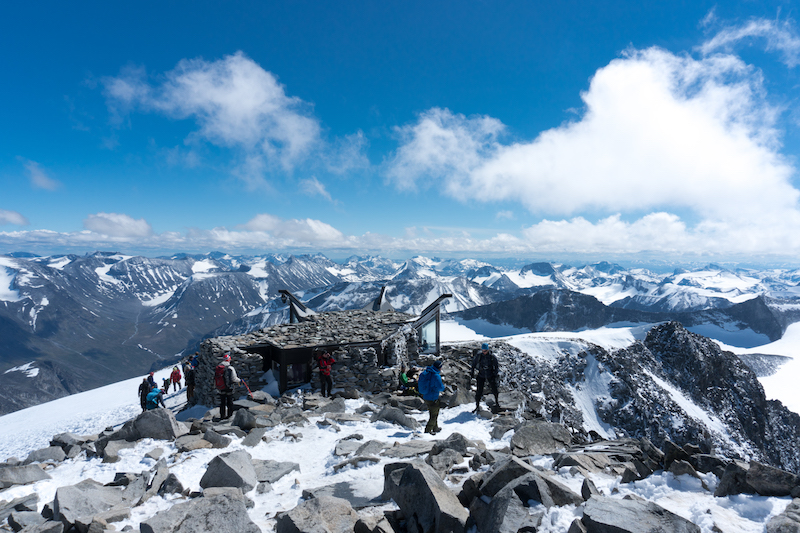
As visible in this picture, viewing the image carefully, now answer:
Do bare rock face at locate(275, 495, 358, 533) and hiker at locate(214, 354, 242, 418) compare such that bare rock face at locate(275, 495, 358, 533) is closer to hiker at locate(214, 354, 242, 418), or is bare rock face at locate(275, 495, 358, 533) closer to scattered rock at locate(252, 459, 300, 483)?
scattered rock at locate(252, 459, 300, 483)

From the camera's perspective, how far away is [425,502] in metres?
6.46

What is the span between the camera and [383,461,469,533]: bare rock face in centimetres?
598

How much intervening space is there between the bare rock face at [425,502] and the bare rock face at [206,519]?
261 cm

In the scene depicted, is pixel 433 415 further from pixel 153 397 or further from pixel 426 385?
pixel 153 397

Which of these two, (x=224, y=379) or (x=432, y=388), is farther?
(x=224, y=379)

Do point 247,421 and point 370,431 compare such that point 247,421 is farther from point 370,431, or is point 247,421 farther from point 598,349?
point 598,349

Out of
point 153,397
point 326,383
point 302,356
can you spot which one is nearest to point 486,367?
point 326,383

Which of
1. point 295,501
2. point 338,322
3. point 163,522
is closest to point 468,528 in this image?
point 295,501

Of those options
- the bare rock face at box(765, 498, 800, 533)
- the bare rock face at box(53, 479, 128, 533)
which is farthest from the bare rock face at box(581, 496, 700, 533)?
the bare rock face at box(53, 479, 128, 533)

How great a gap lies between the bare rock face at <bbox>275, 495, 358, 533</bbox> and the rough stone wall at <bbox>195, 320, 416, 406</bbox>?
15330mm

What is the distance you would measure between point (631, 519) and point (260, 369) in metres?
20.2

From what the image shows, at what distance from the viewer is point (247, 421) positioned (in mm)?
13688

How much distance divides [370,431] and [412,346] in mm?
13702

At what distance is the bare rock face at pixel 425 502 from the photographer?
19.6ft
